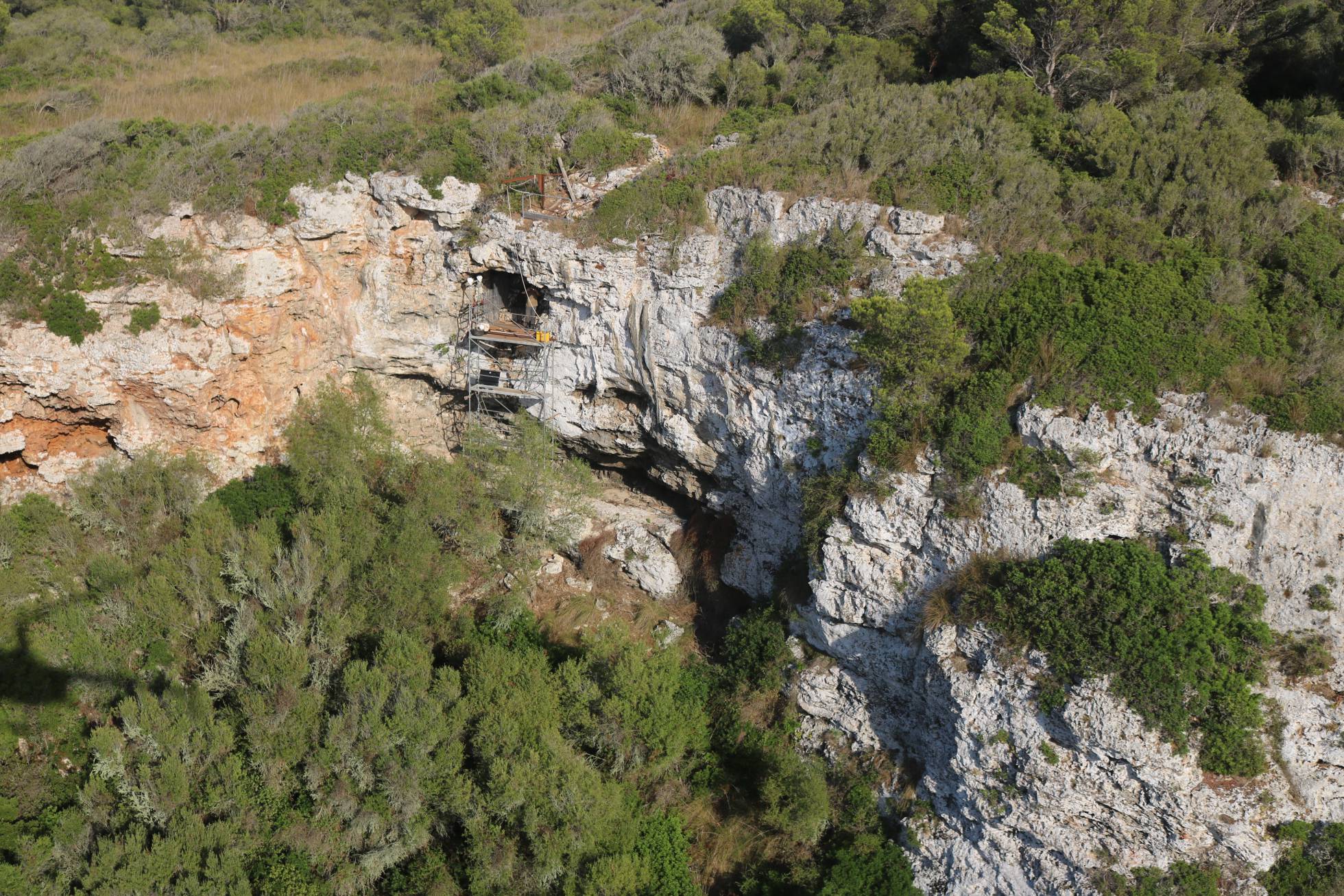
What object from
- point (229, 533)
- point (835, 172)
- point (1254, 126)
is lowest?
point (229, 533)

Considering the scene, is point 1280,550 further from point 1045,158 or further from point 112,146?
point 112,146

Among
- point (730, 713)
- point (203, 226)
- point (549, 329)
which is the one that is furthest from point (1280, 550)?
point (203, 226)

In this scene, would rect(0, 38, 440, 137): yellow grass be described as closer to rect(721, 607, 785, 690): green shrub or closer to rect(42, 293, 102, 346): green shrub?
rect(42, 293, 102, 346): green shrub

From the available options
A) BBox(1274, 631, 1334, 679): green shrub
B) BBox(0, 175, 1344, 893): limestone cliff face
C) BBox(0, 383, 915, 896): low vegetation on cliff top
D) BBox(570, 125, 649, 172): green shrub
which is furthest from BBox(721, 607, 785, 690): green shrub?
BBox(570, 125, 649, 172): green shrub

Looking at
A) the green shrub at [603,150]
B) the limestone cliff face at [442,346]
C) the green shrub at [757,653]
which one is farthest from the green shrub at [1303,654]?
the green shrub at [603,150]

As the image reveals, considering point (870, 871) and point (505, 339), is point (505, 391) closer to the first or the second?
point (505, 339)
